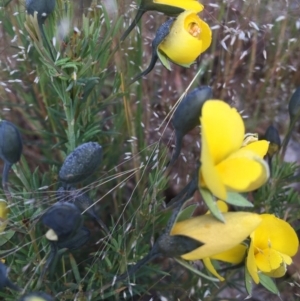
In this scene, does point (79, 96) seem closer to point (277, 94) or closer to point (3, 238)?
point (3, 238)

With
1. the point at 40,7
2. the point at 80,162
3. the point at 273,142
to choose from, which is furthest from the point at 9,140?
the point at 273,142

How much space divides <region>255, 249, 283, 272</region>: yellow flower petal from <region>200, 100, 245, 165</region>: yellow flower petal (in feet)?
0.80

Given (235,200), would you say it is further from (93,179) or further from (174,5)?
(93,179)

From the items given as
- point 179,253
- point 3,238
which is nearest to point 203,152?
point 179,253

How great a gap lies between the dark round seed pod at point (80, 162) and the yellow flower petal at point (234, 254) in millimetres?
263

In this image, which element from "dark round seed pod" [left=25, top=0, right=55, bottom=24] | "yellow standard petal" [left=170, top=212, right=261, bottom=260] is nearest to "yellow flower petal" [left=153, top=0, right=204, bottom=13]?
"dark round seed pod" [left=25, top=0, right=55, bottom=24]

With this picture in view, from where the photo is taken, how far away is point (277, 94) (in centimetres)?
184

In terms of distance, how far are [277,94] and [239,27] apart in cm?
44

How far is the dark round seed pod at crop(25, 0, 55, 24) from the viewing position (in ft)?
3.23

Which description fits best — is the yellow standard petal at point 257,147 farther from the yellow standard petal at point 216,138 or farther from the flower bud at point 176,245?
the flower bud at point 176,245

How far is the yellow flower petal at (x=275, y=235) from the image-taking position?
0.96 m

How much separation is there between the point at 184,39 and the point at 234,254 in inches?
15.1

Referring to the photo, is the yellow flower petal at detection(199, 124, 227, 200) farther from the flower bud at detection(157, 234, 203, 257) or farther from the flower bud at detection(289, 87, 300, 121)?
the flower bud at detection(289, 87, 300, 121)

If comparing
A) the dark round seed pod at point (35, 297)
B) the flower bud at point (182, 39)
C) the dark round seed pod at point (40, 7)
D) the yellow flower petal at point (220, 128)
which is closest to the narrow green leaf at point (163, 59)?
the flower bud at point (182, 39)
